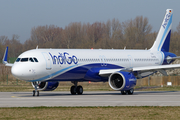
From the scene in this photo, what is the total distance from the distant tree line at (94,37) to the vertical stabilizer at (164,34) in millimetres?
43126

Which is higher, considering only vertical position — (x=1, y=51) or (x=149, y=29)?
(x=149, y=29)

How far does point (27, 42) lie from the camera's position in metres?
106

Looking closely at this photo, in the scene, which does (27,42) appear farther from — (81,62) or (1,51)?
(81,62)

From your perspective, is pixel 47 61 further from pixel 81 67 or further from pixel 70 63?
pixel 81 67

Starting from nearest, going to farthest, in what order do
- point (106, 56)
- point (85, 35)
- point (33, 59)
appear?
1. point (33, 59)
2. point (106, 56)
3. point (85, 35)

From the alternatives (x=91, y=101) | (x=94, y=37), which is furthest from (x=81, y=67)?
(x=94, y=37)

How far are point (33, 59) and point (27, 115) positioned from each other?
12.5 m

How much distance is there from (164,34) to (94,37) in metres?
63.8

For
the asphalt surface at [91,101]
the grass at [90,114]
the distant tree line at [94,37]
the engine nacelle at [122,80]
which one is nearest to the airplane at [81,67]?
the engine nacelle at [122,80]

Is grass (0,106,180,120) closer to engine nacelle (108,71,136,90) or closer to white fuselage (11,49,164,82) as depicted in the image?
white fuselage (11,49,164,82)

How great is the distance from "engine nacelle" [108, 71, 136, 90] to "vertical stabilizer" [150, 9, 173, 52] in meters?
10.5

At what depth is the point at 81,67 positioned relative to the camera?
30.4 m

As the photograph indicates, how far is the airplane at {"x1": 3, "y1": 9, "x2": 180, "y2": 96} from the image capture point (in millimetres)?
27078

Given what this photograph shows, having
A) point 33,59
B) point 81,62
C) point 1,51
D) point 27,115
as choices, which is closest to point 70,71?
point 81,62
